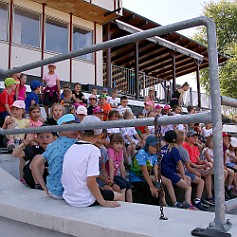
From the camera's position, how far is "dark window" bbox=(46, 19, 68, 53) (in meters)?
12.8

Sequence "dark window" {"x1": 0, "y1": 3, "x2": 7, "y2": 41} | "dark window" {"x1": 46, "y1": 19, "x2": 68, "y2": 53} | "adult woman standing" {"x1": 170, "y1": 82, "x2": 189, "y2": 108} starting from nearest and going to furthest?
"adult woman standing" {"x1": 170, "y1": 82, "x2": 189, "y2": 108}
"dark window" {"x1": 0, "y1": 3, "x2": 7, "y2": 41}
"dark window" {"x1": 46, "y1": 19, "x2": 68, "y2": 53}

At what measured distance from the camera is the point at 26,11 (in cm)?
1202

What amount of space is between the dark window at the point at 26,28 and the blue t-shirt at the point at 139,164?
8.27 m

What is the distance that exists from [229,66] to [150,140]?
2592cm

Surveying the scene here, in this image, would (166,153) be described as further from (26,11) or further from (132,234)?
(26,11)

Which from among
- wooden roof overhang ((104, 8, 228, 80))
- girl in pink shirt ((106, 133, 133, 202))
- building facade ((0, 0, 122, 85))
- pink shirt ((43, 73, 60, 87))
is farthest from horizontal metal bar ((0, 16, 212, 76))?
wooden roof overhang ((104, 8, 228, 80))

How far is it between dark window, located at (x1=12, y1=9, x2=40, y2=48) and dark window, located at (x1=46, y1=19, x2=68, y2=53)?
471 millimetres

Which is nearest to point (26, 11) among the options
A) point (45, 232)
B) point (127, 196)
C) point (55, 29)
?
point (55, 29)

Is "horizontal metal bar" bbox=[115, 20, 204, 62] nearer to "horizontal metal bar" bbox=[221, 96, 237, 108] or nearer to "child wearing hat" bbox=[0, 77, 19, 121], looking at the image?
"child wearing hat" bbox=[0, 77, 19, 121]

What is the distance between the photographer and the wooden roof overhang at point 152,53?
1467cm

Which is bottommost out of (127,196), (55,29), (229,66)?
(127,196)

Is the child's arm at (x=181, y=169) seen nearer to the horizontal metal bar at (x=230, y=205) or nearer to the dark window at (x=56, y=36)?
the horizontal metal bar at (x=230, y=205)

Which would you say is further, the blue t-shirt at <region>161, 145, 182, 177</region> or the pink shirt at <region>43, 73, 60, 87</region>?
the pink shirt at <region>43, 73, 60, 87</region>

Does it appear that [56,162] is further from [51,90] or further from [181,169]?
[51,90]
